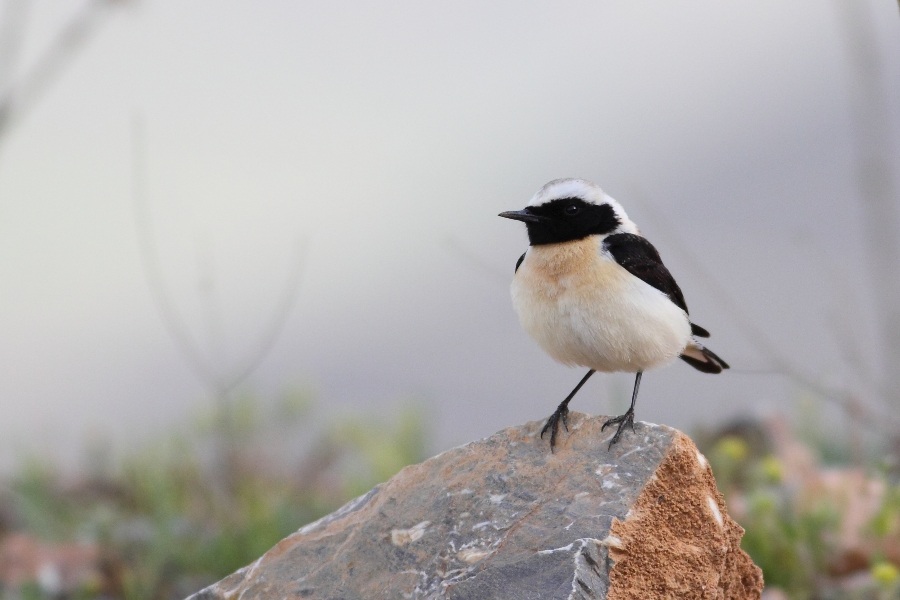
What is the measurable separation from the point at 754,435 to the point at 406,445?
3.54 metres

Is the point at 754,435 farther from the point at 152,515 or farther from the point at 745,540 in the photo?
the point at 152,515

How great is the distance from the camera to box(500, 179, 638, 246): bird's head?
5027 mm

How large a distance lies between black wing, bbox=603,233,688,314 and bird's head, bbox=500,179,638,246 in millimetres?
90

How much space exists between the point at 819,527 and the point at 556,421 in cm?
337

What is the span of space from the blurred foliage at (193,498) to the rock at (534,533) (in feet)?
11.3

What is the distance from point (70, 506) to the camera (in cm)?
995

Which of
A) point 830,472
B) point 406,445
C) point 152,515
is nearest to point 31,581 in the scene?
point 152,515

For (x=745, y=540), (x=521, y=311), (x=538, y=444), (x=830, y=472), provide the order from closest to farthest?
(x=538, y=444)
(x=521, y=311)
(x=745, y=540)
(x=830, y=472)

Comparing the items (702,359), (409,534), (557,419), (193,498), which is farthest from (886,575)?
(193,498)

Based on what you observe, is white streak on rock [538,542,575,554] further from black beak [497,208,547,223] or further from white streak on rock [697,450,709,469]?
black beak [497,208,547,223]

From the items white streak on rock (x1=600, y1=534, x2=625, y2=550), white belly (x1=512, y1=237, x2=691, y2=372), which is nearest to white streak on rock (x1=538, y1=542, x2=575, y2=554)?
white streak on rock (x1=600, y1=534, x2=625, y2=550)

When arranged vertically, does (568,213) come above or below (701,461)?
above

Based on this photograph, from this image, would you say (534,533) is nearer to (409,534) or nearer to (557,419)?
(409,534)

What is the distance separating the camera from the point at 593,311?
15.6 ft
